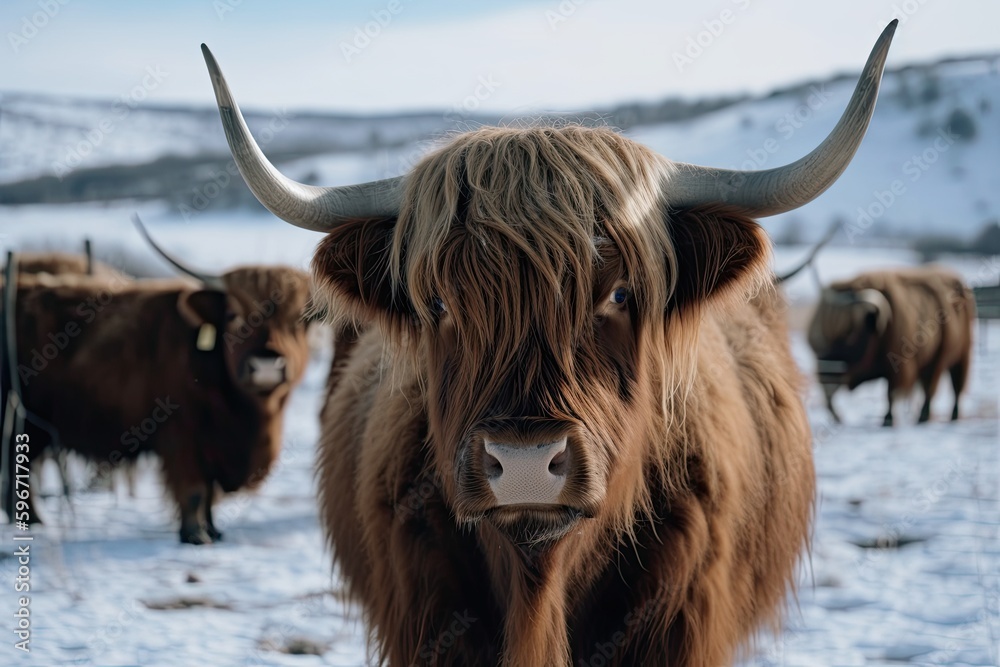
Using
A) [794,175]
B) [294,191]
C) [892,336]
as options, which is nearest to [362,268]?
[294,191]

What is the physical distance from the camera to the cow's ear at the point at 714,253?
79.0 inches

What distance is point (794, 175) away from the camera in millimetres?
1902

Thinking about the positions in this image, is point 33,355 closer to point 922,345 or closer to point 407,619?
point 407,619

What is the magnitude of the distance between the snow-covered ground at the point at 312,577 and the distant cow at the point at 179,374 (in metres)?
0.45

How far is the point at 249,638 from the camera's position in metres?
3.50

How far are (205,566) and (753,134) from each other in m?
36.3

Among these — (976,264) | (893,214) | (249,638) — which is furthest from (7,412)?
(893,214)

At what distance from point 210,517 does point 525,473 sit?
428 centimetres

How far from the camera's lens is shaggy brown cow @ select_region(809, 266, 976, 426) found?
932 centimetres

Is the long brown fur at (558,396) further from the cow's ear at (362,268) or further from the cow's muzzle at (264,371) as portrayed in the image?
the cow's muzzle at (264,371)

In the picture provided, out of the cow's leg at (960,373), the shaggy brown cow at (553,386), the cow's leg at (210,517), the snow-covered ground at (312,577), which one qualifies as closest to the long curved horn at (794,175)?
the shaggy brown cow at (553,386)

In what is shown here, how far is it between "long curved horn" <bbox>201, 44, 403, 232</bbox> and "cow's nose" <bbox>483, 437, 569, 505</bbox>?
2.52 ft

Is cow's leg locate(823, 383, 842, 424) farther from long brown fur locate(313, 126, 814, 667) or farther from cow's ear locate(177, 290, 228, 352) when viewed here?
long brown fur locate(313, 126, 814, 667)

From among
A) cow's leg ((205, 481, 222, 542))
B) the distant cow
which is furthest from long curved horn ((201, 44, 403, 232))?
cow's leg ((205, 481, 222, 542))
